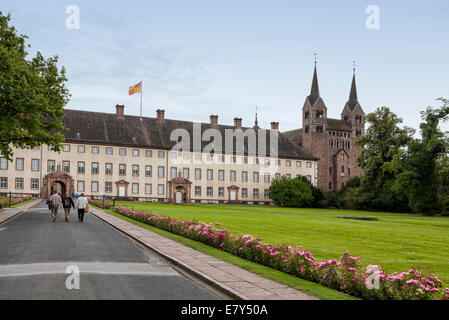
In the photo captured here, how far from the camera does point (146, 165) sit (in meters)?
79.1

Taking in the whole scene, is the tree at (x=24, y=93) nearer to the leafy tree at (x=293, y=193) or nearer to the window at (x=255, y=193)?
the leafy tree at (x=293, y=193)

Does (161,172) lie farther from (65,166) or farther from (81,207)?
(81,207)

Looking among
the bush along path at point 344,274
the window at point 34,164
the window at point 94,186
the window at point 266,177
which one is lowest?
the bush along path at point 344,274

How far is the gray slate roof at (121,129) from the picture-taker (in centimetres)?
7588

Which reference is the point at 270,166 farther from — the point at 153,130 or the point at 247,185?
the point at 153,130

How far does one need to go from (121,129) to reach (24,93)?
52097 mm

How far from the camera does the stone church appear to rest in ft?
372

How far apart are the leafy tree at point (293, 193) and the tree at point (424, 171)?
21.0 m

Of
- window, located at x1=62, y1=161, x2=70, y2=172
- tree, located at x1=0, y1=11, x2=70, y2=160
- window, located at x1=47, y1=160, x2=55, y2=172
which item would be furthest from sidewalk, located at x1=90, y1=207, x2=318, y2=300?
window, located at x1=62, y1=161, x2=70, y2=172

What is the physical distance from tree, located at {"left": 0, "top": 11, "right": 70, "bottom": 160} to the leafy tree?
53106mm

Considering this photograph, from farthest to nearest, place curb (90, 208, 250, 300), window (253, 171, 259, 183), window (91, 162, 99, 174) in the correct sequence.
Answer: window (253, 171, 259, 183) → window (91, 162, 99, 174) → curb (90, 208, 250, 300)

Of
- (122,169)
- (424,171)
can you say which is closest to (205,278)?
(424,171)

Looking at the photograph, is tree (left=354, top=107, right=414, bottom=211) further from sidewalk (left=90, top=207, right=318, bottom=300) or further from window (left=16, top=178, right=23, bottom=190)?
sidewalk (left=90, top=207, right=318, bottom=300)

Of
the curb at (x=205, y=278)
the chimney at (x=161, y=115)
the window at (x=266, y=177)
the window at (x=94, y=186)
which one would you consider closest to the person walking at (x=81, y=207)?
the curb at (x=205, y=278)
